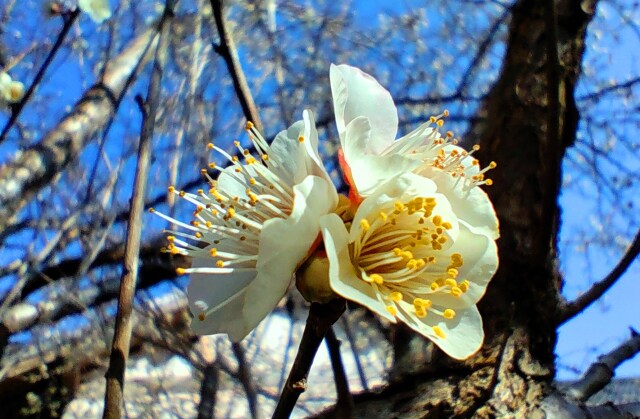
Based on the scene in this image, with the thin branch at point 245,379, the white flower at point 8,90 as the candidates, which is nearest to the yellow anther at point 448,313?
the thin branch at point 245,379

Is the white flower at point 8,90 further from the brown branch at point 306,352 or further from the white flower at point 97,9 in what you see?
the brown branch at point 306,352

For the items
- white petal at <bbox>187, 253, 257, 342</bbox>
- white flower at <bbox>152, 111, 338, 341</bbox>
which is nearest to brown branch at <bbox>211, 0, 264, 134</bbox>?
white flower at <bbox>152, 111, 338, 341</bbox>

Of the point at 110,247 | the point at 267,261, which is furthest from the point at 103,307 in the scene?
the point at 267,261

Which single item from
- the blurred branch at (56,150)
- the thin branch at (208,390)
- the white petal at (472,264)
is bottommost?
the white petal at (472,264)

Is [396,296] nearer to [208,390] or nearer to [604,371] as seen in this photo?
[604,371]

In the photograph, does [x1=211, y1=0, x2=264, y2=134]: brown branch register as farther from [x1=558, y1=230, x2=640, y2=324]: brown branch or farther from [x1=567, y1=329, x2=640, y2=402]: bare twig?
[x1=567, y1=329, x2=640, y2=402]: bare twig

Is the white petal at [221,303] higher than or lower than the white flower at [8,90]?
lower
